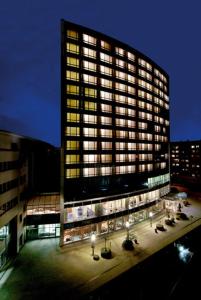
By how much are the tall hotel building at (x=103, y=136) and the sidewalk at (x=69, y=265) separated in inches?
115

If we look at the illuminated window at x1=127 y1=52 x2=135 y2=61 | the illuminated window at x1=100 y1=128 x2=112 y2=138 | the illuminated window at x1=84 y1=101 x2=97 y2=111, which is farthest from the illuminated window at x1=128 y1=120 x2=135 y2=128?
the illuminated window at x1=127 y1=52 x2=135 y2=61

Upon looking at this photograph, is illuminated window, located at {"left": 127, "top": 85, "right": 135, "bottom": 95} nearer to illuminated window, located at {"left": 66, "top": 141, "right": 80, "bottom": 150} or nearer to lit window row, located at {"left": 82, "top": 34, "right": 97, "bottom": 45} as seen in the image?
lit window row, located at {"left": 82, "top": 34, "right": 97, "bottom": 45}

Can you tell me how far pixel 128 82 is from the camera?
41.1 metres

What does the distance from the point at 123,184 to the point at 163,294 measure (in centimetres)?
2063

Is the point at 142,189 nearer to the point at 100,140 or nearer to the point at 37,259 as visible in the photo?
the point at 100,140

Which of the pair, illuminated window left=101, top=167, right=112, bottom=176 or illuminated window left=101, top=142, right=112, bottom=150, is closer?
illuminated window left=101, top=167, right=112, bottom=176

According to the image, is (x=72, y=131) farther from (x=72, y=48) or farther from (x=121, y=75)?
(x=121, y=75)

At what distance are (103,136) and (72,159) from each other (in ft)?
26.3

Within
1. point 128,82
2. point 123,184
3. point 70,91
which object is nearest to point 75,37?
point 70,91

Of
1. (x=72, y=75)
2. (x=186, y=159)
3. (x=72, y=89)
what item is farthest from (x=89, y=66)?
(x=186, y=159)

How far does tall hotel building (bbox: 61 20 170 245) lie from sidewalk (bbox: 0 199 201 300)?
292 centimetres

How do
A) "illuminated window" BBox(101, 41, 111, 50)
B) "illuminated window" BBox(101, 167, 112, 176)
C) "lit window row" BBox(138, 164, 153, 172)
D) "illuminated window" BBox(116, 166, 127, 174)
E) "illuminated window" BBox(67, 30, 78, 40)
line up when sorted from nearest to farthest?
"illuminated window" BBox(67, 30, 78, 40), "illuminated window" BBox(101, 167, 112, 176), "illuminated window" BBox(101, 41, 111, 50), "illuminated window" BBox(116, 166, 127, 174), "lit window row" BBox(138, 164, 153, 172)

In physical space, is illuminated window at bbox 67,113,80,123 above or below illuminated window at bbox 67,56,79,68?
below

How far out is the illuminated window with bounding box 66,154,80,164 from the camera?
31.9 metres
